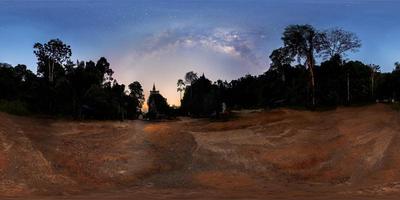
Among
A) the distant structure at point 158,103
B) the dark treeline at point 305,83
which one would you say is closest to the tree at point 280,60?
the dark treeline at point 305,83

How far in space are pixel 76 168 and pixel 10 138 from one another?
17.6 feet

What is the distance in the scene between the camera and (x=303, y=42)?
67.7 metres

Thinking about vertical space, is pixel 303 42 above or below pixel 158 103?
above

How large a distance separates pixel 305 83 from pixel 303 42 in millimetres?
8257

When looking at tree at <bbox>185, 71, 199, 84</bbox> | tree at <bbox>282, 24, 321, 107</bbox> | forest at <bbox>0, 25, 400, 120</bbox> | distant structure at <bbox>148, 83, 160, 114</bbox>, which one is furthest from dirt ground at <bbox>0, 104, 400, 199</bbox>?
tree at <bbox>185, 71, 199, 84</bbox>

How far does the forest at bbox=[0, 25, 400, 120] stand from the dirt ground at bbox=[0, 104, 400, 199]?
50.7 feet

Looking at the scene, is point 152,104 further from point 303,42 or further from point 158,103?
point 303,42

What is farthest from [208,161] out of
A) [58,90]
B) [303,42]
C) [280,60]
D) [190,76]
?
[190,76]

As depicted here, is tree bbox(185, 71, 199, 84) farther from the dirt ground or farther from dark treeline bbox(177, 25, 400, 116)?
the dirt ground

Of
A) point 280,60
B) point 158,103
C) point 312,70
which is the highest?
point 280,60

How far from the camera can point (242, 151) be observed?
29500 mm

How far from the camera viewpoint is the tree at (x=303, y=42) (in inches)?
2623

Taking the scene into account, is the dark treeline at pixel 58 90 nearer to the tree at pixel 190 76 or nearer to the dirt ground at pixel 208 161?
the dirt ground at pixel 208 161

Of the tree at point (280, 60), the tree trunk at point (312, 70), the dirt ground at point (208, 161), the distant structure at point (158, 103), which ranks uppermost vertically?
the tree at point (280, 60)
